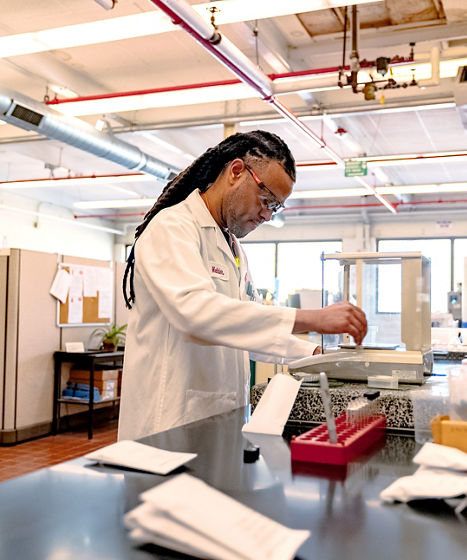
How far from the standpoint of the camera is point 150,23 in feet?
11.3

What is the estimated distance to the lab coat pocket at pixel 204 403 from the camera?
4.99 feet

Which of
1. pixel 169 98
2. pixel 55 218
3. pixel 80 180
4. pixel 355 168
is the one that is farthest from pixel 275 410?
pixel 55 218

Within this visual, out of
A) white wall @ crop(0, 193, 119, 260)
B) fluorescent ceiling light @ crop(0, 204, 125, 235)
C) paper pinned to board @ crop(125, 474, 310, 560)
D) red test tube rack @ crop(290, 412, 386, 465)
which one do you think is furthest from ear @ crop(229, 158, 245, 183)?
white wall @ crop(0, 193, 119, 260)

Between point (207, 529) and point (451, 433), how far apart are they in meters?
0.59

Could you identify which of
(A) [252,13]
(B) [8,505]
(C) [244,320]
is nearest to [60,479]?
(B) [8,505]

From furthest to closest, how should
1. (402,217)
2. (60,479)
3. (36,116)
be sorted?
1. (402,217)
2. (36,116)
3. (60,479)

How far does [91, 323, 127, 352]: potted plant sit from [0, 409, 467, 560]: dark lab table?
15.2 ft

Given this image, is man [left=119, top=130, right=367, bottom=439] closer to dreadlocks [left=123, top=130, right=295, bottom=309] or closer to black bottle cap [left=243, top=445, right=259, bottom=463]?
dreadlocks [left=123, top=130, right=295, bottom=309]

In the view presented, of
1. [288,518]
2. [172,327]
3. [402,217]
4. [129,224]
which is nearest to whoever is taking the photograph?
[288,518]

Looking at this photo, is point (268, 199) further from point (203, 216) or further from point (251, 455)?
point (251, 455)

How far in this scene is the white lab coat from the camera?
1.33m

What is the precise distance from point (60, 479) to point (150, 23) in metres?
3.04

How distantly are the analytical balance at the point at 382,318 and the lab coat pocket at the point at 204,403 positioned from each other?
19cm

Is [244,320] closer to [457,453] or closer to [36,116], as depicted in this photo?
[457,453]
